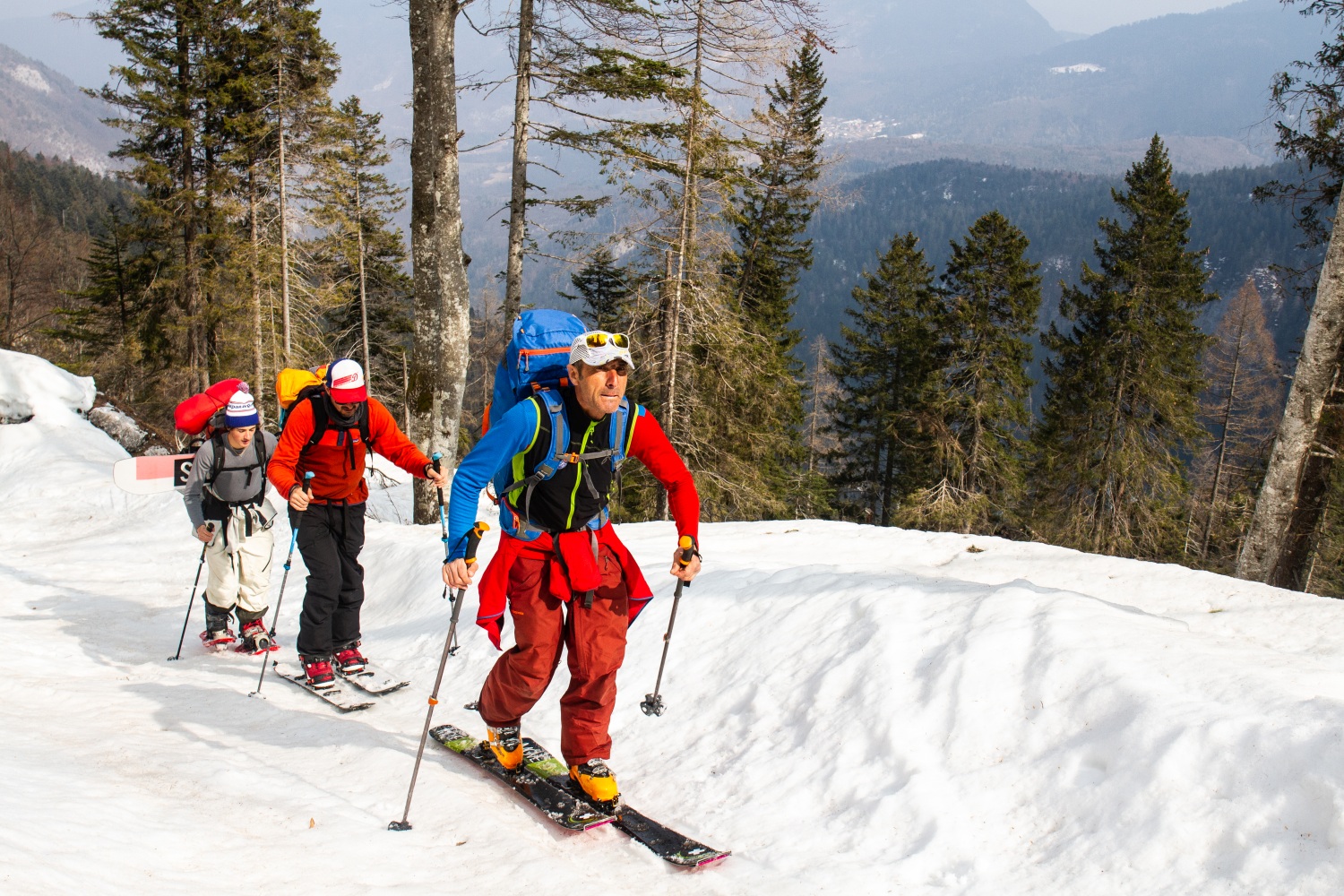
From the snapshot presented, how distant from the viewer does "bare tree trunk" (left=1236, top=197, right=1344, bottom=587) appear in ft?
27.3

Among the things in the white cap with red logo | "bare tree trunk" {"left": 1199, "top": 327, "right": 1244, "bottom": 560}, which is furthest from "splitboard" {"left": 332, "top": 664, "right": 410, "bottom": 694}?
"bare tree trunk" {"left": 1199, "top": 327, "right": 1244, "bottom": 560}

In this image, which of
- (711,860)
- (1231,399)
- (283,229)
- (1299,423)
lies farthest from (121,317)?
(1231,399)

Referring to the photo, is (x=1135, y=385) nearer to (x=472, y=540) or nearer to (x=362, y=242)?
(x=362, y=242)

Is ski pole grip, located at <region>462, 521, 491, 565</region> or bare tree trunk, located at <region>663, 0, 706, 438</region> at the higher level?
bare tree trunk, located at <region>663, 0, 706, 438</region>

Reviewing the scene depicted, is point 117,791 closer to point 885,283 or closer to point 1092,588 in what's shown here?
point 1092,588

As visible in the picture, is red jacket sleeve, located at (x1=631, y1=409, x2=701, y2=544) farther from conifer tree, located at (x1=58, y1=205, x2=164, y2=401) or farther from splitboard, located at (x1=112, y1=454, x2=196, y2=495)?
conifer tree, located at (x1=58, y1=205, x2=164, y2=401)

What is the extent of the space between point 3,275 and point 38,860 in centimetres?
4491

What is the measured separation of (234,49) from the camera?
74.5ft

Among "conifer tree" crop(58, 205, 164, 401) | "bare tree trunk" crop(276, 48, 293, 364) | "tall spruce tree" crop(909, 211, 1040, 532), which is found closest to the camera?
"bare tree trunk" crop(276, 48, 293, 364)

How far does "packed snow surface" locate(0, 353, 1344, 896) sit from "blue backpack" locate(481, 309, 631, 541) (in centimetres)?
160

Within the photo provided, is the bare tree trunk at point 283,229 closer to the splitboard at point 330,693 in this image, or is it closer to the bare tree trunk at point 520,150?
the bare tree trunk at point 520,150

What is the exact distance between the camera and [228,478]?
6992 mm

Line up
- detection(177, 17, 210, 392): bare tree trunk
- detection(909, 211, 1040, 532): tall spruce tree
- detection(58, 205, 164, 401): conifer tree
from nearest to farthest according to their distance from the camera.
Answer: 1. detection(177, 17, 210, 392): bare tree trunk
2. detection(58, 205, 164, 401): conifer tree
3. detection(909, 211, 1040, 532): tall spruce tree

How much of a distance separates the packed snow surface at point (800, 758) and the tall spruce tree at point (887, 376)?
1130 inches
